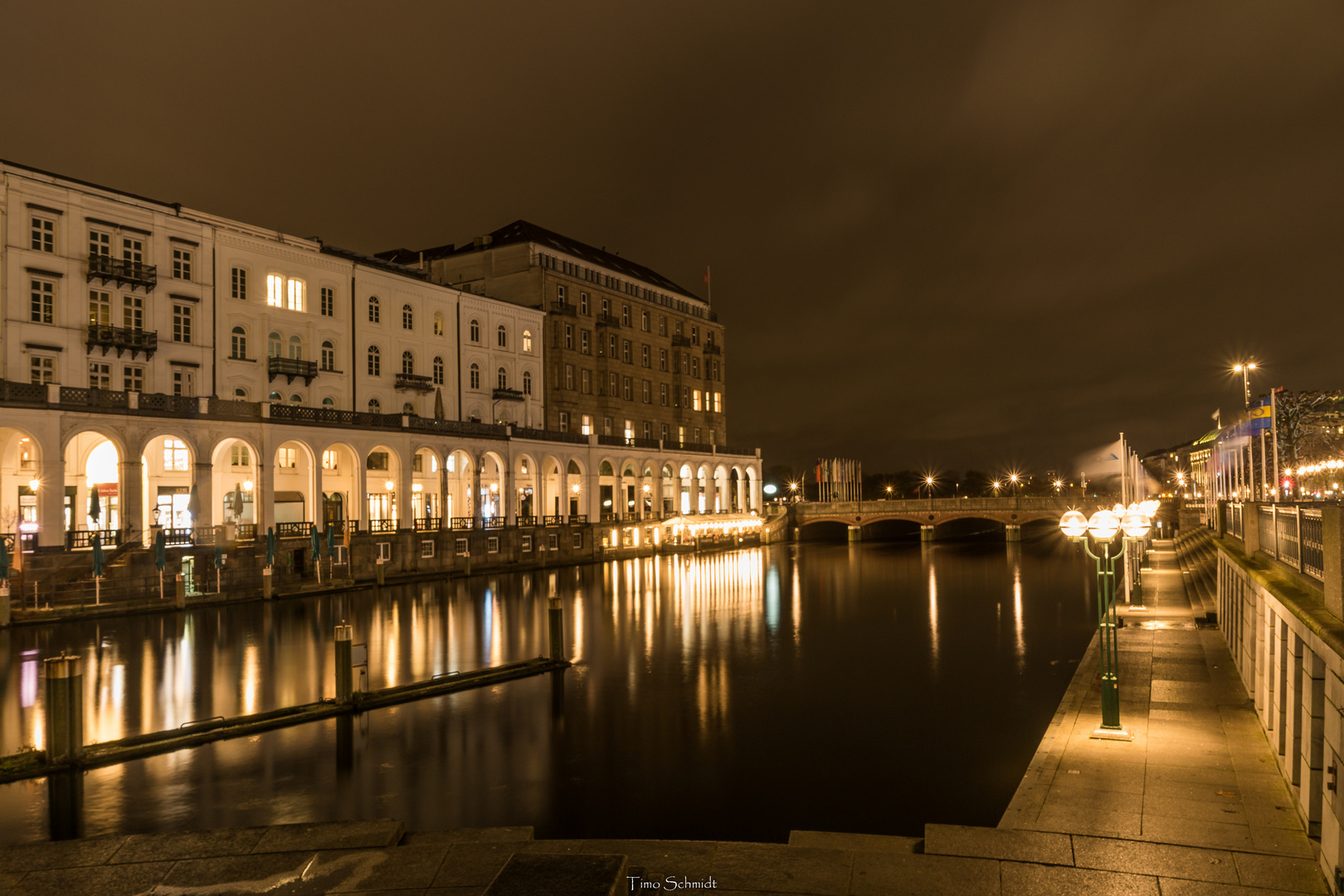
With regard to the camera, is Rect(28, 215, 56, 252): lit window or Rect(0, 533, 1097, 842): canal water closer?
Rect(0, 533, 1097, 842): canal water

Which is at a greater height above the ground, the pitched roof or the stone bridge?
the pitched roof

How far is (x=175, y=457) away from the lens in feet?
174

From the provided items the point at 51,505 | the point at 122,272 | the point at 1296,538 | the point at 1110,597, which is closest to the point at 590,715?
the point at 1110,597

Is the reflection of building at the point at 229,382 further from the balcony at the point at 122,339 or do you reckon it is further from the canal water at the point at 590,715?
the canal water at the point at 590,715

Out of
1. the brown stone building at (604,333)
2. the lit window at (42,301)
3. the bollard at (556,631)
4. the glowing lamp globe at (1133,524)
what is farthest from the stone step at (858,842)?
the brown stone building at (604,333)

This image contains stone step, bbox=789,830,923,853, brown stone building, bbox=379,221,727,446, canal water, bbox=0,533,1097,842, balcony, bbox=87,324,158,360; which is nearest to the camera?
stone step, bbox=789,830,923,853

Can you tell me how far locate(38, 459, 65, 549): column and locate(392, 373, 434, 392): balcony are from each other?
27.1 metres

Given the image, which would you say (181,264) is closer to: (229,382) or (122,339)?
(122,339)

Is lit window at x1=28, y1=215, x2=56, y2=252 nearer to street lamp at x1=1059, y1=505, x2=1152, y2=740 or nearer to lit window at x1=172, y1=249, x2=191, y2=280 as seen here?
lit window at x1=172, y1=249, x2=191, y2=280

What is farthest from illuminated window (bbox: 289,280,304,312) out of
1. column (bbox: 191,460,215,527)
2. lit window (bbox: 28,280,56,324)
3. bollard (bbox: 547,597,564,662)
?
bollard (bbox: 547,597,564,662)

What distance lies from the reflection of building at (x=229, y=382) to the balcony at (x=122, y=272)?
93mm

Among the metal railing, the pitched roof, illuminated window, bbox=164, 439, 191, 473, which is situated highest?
the pitched roof

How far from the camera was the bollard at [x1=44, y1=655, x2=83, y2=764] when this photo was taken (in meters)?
16.5

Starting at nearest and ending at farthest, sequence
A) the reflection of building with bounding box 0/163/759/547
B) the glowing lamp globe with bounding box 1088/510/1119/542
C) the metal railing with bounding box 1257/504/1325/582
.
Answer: the metal railing with bounding box 1257/504/1325/582 < the glowing lamp globe with bounding box 1088/510/1119/542 < the reflection of building with bounding box 0/163/759/547
